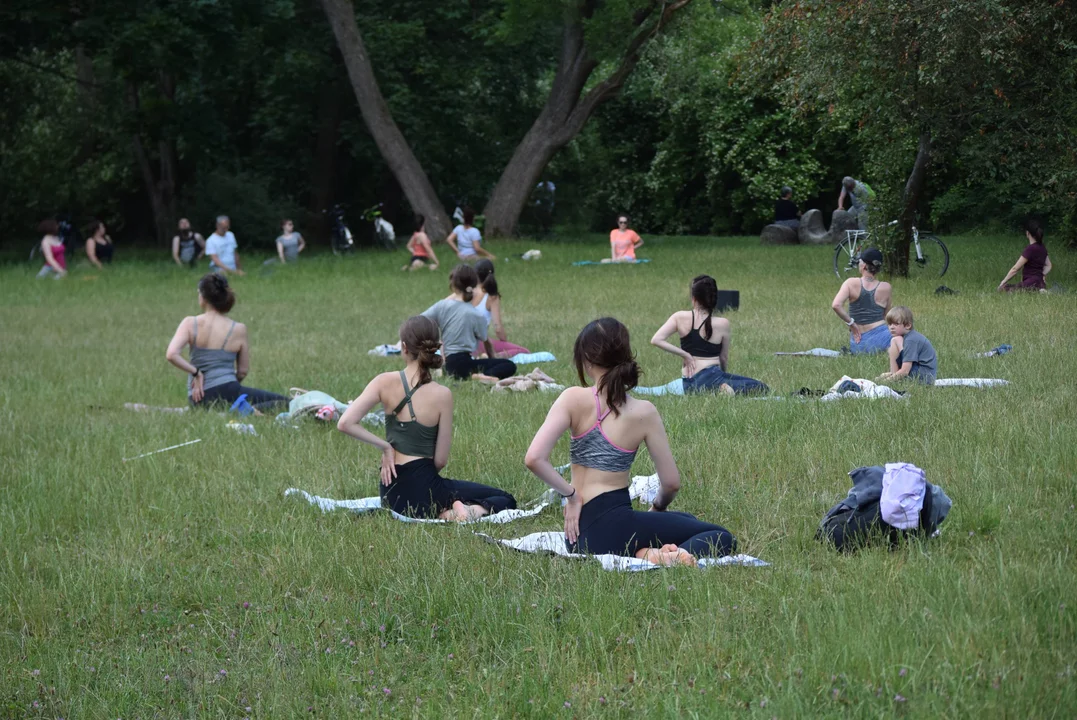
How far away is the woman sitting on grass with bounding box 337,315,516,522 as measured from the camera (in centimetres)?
729

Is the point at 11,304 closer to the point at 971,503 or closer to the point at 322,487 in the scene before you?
the point at 322,487

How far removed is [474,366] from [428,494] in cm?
582

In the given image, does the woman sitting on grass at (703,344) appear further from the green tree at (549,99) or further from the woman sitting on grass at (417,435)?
the green tree at (549,99)

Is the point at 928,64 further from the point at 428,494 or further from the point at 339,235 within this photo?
the point at 339,235

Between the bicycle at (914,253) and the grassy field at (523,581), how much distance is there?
10.5 meters

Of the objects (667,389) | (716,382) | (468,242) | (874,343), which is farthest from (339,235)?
(716,382)

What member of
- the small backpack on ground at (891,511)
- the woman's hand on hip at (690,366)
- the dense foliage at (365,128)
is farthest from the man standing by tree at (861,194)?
the small backpack on ground at (891,511)

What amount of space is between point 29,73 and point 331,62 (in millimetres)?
10338

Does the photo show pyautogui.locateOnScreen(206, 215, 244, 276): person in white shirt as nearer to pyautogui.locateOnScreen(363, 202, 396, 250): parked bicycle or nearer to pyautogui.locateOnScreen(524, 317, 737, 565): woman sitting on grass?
pyautogui.locateOnScreen(363, 202, 396, 250): parked bicycle

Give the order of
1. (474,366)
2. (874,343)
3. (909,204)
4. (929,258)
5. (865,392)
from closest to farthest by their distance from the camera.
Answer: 1. (865,392)
2. (474,366)
3. (874,343)
4. (909,204)
5. (929,258)

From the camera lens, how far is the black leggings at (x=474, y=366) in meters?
13.0

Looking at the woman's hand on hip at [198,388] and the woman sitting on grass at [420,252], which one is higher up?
the woman's hand on hip at [198,388]

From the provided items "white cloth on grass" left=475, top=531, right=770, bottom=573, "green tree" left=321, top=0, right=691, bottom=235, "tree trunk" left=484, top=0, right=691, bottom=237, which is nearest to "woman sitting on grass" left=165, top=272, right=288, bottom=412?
"white cloth on grass" left=475, top=531, right=770, bottom=573

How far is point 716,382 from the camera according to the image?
11.2 m
